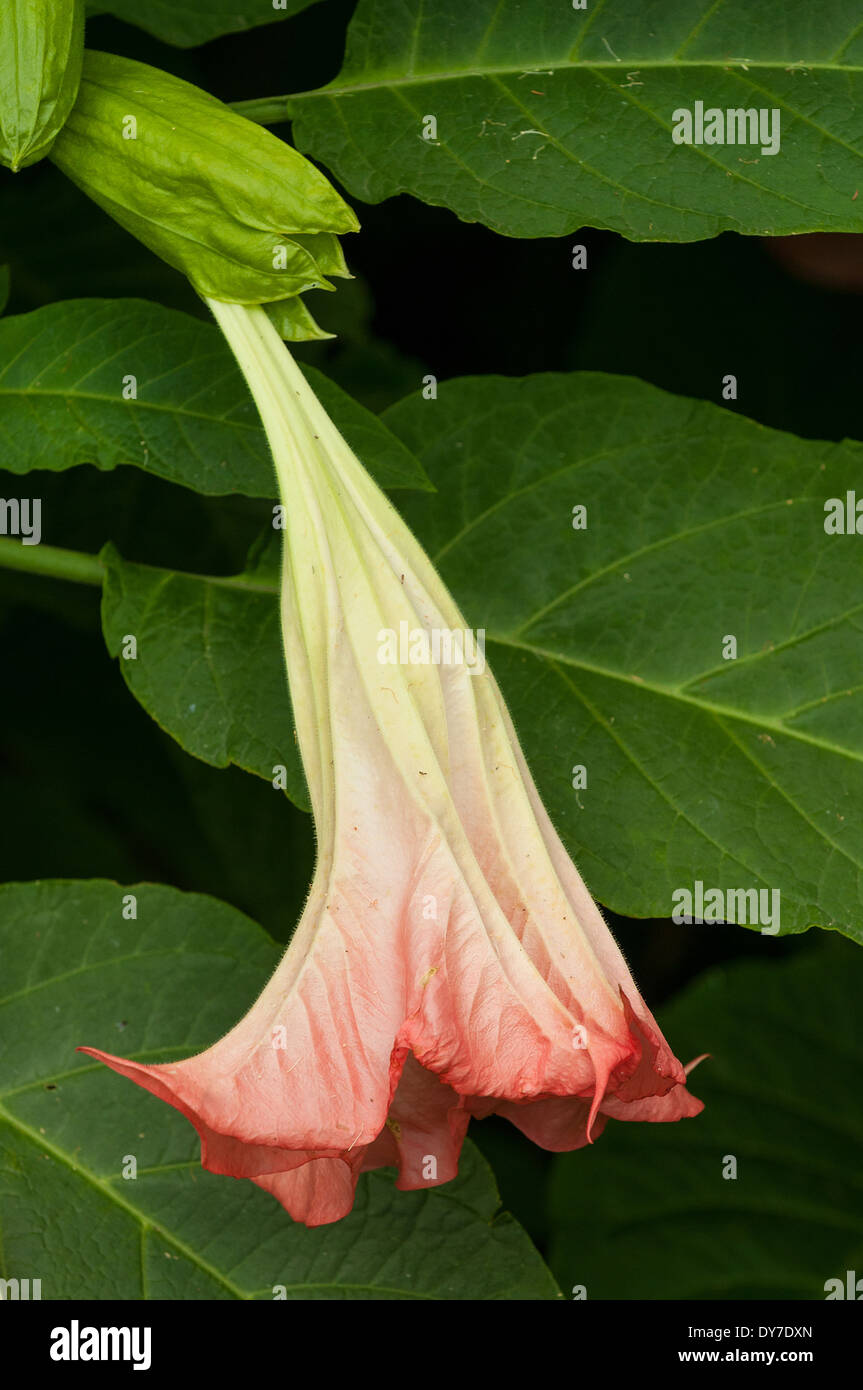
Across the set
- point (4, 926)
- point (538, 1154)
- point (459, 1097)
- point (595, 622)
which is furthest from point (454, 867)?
point (538, 1154)

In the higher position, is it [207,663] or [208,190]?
[208,190]

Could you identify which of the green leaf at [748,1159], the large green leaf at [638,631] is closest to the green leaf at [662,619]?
the large green leaf at [638,631]

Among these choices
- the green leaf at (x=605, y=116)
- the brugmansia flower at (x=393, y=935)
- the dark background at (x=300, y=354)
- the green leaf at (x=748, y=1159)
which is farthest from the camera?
the green leaf at (x=748, y=1159)

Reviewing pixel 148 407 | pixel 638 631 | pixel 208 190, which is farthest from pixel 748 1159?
pixel 208 190

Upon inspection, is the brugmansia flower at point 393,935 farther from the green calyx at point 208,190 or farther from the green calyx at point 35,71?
the green calyx at point 35,71

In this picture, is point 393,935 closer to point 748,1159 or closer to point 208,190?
point 208,190

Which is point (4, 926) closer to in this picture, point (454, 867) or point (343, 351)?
point (454, 867)
